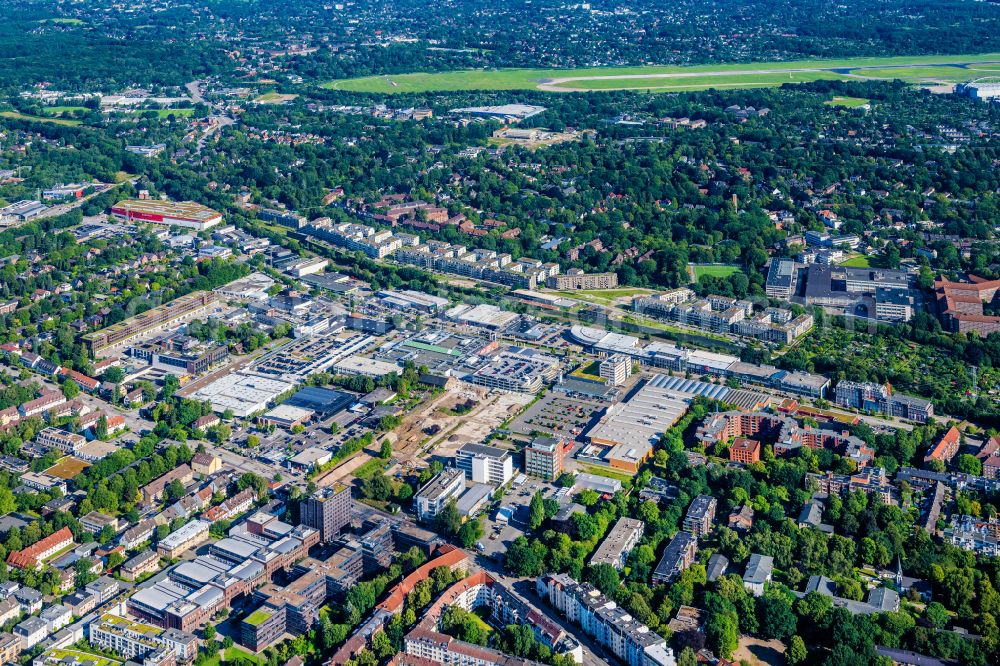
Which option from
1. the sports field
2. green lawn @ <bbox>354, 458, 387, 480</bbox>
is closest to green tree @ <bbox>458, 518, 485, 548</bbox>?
green lawn @ <bbox>354, 458, 387, 480</bbox>

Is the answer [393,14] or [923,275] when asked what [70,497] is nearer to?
→ [923,275]

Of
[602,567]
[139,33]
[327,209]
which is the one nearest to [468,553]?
[602,567]

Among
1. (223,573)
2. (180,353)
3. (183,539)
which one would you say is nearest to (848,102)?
(180,353)

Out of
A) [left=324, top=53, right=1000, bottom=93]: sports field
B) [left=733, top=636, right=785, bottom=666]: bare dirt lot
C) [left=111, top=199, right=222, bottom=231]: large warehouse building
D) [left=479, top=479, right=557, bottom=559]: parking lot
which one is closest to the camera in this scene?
[left=733, top=636, right=785, bottom=666]: bare dirt lot

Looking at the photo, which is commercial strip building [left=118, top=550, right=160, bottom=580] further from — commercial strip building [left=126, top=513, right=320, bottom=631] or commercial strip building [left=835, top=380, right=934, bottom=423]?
commercial strip building [left=835, top=380, right=934, bottom=423]

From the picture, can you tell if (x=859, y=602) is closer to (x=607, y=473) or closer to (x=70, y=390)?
(x=607, y=473)

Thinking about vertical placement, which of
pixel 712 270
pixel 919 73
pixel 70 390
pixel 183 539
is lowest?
pixel 712 270
